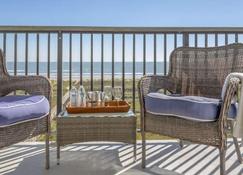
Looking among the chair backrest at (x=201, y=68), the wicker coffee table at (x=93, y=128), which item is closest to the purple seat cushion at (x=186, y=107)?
the wicker coffee table at (x=93, y=128)

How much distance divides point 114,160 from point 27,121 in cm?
84

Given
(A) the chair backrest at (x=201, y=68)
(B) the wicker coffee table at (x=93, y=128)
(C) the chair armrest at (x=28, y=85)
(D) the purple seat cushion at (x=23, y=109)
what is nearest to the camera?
(D) the purple seat cushion at (x=23, y=109)

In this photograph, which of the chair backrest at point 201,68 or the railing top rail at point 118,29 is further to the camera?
the railing top rail at point 118,29

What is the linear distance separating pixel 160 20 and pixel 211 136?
3219cm

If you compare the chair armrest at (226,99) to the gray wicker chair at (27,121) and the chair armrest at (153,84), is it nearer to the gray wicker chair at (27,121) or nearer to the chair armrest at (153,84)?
the chair armrest at (153,84)

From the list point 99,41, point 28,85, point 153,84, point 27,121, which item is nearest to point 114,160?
point 153,84

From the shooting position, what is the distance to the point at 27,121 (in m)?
2.17

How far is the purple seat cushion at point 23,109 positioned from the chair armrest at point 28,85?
0.36 ft

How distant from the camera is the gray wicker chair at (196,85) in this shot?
2020mm

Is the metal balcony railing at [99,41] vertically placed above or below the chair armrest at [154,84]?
above

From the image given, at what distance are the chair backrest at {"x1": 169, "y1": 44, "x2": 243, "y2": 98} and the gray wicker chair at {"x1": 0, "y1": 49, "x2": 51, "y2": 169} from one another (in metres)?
1.17

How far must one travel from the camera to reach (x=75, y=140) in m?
2.30

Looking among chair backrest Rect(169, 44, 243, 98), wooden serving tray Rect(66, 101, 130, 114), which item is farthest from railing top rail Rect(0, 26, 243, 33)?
wooden serving tray Rect(66, 101, 130, 114)

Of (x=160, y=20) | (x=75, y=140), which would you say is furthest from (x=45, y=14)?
(x=75, y=140)
